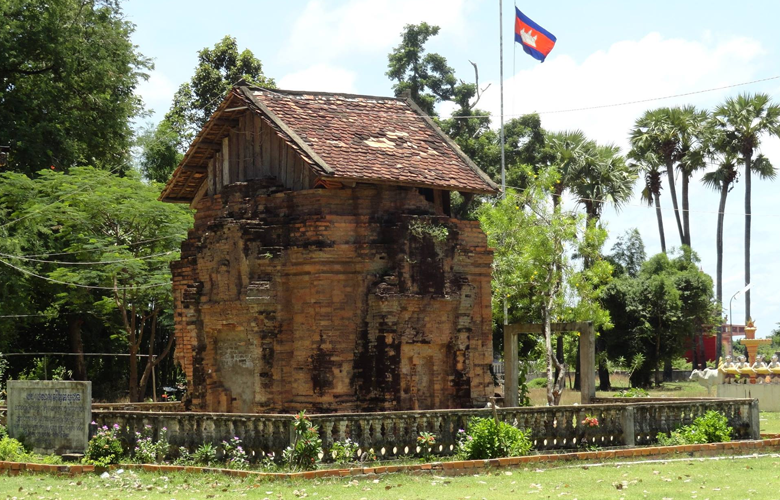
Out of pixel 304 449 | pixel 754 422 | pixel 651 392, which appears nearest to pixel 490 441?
pixel 304 449

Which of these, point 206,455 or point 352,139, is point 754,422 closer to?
point 352,139

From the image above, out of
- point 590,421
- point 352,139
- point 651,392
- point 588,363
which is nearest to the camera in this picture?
point 590,421

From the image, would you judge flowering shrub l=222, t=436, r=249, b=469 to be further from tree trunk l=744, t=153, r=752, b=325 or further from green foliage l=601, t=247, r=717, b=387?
tree trunk l=744, t=153, r=752, b=325

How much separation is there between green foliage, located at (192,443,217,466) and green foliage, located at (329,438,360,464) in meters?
1.97

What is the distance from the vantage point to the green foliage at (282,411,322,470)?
1483cm

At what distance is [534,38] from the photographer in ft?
93.4

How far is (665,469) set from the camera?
15273 millimetres

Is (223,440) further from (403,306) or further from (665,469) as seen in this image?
(665,469)

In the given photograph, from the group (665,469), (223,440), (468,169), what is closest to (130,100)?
(468,169)

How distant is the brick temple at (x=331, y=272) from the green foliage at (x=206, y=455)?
3.26 m

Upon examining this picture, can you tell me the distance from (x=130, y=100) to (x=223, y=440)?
1067 inches

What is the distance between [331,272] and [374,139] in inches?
131

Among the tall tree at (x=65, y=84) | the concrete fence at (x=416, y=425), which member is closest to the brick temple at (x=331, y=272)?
the concrete fence at (x=416, y=425)

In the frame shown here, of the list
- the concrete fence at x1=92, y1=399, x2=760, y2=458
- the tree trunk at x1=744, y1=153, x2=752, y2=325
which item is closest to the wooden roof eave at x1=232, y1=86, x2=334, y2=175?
the concrete fence at x1=92, y1=399, x2=760, y2=458
